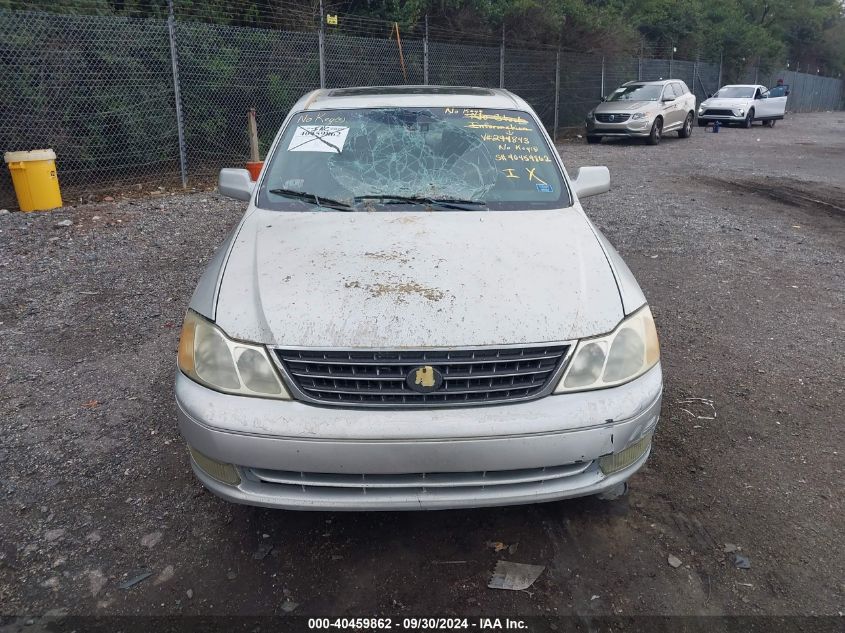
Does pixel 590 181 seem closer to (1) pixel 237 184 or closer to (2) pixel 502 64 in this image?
(1) pixel 237 184

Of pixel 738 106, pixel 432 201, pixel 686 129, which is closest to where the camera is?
pixel 432 201

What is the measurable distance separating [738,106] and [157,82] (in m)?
21.4

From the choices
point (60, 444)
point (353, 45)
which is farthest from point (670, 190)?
point (60, 444)

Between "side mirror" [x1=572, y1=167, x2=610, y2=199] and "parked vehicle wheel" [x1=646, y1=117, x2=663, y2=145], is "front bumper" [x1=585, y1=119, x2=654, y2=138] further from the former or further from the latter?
"side mirror" [x1=572, y1=167, x2=610, y2=199]

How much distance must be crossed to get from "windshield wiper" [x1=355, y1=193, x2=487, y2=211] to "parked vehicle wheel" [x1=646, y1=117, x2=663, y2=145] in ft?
53.4

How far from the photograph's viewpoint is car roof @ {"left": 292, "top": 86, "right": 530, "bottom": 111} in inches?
161

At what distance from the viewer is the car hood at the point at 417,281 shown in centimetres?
247

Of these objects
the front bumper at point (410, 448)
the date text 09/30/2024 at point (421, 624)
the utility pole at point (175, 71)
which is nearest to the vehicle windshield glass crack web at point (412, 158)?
the front bumper at point (410, 448)

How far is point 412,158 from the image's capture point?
3.79 metres

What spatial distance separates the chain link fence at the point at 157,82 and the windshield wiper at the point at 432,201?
7.28 meters

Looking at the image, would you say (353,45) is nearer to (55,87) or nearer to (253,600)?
(55,87)

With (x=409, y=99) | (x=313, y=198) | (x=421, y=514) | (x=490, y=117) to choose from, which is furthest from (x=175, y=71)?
(x=421, y=514)

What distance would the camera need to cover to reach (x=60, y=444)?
139 inches

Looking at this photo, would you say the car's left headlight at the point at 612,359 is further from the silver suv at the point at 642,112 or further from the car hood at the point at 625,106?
the car hood at the point at 625,106
